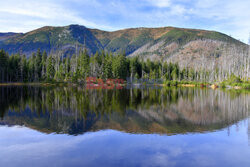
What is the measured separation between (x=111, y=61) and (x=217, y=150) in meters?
103

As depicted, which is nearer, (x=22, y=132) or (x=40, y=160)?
(x=40, y=160)

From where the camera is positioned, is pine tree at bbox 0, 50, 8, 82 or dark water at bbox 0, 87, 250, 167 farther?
pine tree at bbox 0, 50, 8, 82

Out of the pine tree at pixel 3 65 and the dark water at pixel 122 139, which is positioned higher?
the pine tree at pixel 3 65

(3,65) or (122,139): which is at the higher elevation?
(3,65)

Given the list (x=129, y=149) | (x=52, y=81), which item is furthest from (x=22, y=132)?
(x=52, y=81)

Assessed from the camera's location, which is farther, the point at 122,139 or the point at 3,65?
the point at 3,65

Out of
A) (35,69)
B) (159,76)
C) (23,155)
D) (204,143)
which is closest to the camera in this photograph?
(23,155)

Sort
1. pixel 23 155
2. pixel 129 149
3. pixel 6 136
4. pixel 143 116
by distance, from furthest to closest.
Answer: pixel 143 116 < pixel 6 136 < pixel 129 149 < pixel 23 155

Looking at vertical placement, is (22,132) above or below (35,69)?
below

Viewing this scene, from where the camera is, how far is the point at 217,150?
42.0 ft

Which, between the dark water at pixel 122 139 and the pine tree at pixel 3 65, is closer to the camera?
the dark water at pixel 122 139

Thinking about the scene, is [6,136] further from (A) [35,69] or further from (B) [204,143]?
(A) [35,69]

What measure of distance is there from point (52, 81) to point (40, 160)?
9425 centimetres

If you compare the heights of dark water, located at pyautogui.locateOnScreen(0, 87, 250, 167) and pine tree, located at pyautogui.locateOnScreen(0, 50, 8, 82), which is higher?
pine tree, located at pyautogui.locateOnScreen(0, 50, 8, 82)
